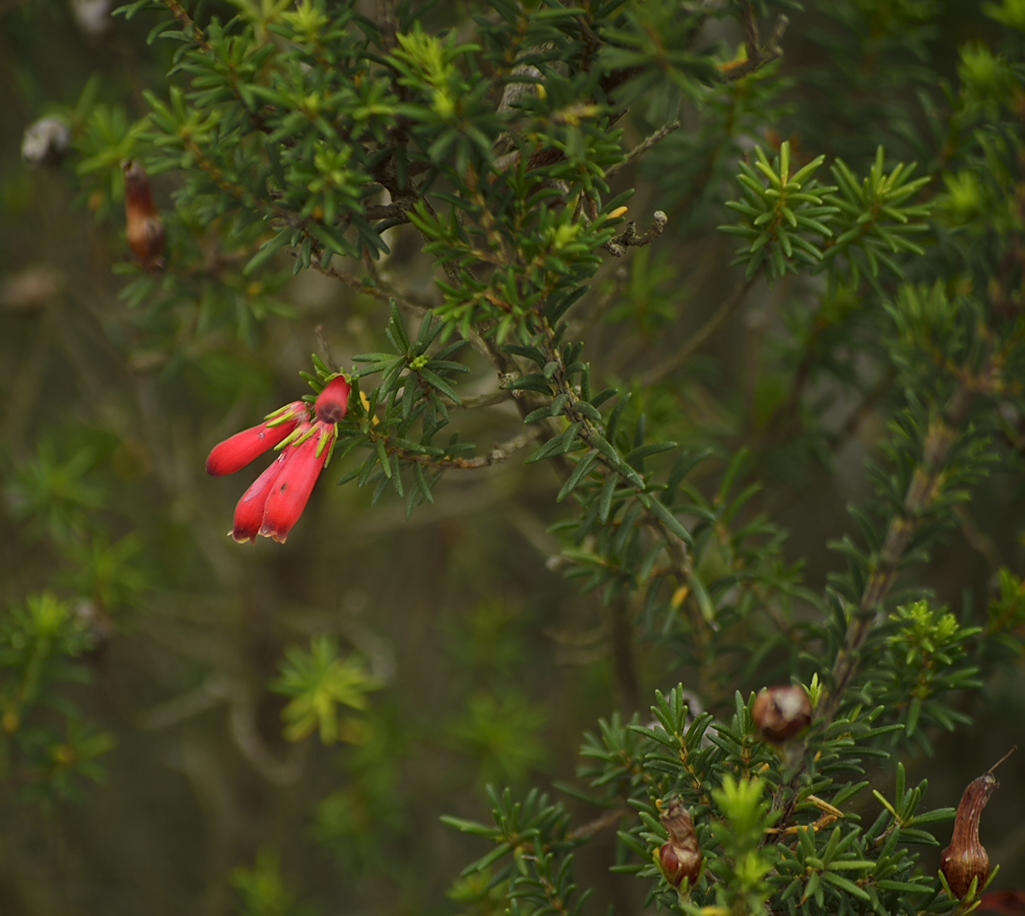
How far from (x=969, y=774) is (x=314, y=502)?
4.52ft

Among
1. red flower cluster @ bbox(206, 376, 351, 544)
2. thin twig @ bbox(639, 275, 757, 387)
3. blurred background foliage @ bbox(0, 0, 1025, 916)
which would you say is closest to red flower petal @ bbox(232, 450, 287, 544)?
red flower cluster @ bbox(206, 376, 351, 544)

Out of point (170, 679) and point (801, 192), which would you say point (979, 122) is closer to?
point (801, 192)

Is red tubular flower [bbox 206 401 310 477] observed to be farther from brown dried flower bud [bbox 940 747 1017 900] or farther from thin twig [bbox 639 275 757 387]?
brown dried flower bud [bbox 940 747 1017 900]

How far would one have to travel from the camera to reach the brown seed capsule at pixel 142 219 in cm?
112

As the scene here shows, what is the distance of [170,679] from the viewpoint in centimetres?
232

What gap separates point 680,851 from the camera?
783 millimetres

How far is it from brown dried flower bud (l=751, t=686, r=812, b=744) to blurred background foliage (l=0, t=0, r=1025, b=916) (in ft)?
1.14

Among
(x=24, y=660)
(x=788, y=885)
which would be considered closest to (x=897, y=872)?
(x=788, y=885)

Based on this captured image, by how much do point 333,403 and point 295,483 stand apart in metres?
0.08

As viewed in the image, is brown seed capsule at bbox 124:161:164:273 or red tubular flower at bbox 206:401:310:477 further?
brown seed capsule at bbox 124:161:164:273

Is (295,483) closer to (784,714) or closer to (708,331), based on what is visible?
(784,714)

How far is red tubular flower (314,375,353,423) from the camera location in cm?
78

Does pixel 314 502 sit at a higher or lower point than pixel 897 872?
lower

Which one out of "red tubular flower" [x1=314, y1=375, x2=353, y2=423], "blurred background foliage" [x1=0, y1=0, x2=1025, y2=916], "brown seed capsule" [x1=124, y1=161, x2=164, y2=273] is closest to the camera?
"red tubular flower" [x1=314, y1=375, x2=353, y2=423]
